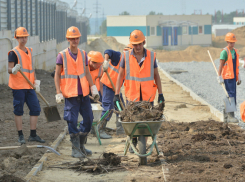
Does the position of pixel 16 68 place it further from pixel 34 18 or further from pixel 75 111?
pixel 34 18

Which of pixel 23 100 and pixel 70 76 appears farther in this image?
pixel 23 100

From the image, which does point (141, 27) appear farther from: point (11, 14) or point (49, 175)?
point (49, 175)

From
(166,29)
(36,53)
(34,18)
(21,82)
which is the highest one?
(166,29)

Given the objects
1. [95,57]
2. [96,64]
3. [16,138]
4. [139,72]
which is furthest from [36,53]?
[139,72]

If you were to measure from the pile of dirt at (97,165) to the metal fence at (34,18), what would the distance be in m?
9.19

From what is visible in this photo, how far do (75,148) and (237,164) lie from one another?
2479mm

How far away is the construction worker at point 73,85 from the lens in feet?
19.9

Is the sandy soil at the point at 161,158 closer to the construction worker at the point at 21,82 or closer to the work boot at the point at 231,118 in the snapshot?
the work boot at the point at 231,118

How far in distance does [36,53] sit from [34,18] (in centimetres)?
228

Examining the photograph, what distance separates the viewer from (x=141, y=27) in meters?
52.7

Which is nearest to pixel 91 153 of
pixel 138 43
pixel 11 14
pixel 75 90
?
pixel 75 90

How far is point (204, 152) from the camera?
20.4 feet

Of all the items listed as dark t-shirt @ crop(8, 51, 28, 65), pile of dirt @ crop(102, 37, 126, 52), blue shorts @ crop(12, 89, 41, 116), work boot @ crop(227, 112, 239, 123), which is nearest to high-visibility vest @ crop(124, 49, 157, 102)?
Answer: blue shorts @ crop(12, 89, 41, 116)

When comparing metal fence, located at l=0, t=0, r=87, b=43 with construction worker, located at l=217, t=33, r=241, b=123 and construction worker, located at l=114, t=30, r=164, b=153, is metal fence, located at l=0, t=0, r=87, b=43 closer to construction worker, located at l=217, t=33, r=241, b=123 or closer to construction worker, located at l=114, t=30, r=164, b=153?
construction worker, located at l=217, t=33, r=241, b=123
